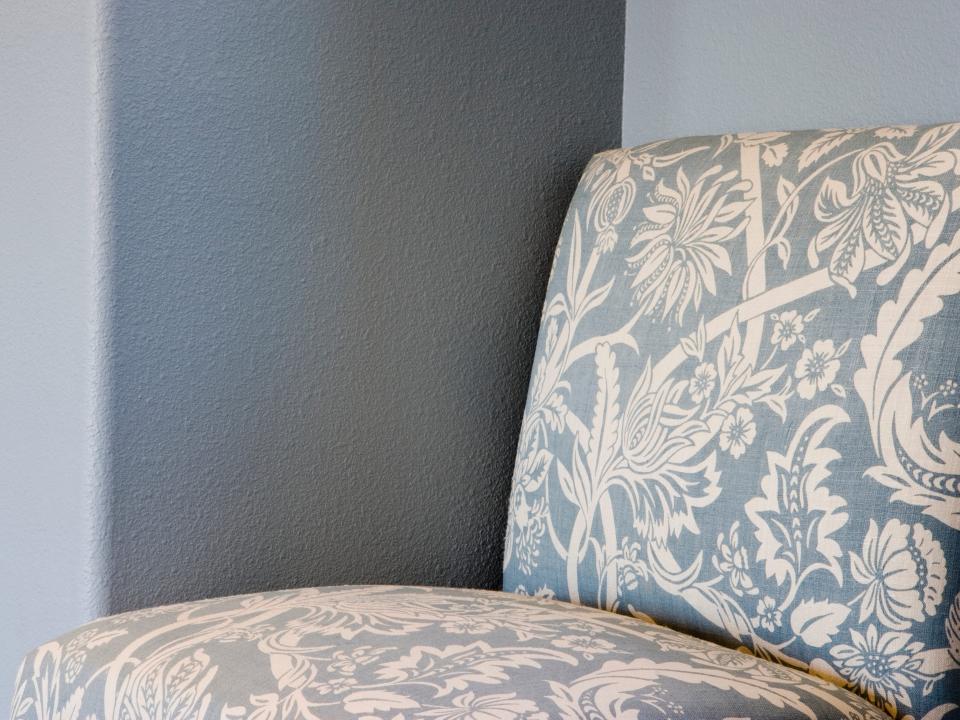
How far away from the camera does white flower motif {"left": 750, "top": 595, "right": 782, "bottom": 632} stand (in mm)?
934

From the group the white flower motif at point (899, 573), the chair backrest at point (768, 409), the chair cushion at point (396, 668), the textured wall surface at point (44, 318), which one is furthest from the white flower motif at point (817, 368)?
the textured wall surface at point (44, 318)

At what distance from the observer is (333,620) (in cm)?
88

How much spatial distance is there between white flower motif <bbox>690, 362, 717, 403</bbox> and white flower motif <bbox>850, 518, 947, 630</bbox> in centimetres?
19

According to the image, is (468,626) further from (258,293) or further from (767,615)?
(258,293)

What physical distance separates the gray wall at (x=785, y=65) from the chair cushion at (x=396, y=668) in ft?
1.87

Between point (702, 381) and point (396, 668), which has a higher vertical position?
point (702, 381)

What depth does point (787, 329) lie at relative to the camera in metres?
0.97

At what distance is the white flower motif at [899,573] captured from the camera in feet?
2.84

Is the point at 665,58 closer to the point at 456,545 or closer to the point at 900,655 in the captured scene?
the point at 456,545

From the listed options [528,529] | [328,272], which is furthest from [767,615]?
[328,272]

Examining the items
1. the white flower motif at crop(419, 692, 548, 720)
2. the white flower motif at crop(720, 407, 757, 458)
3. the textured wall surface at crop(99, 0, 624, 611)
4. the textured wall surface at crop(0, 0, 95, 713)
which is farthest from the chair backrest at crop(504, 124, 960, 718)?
the textured wall surface at crop(0, 0, 95, 713)

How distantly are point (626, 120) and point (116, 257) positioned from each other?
25.8 inches

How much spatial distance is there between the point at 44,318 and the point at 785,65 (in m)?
0.79

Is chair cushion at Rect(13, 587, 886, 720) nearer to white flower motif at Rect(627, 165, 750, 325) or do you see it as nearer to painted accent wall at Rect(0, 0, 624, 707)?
painted accent wall at Rect(0, 0, 624, 707)
